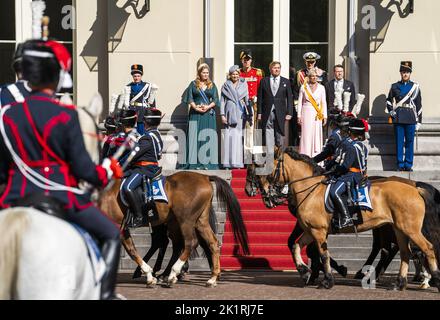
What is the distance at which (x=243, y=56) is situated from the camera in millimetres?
19438

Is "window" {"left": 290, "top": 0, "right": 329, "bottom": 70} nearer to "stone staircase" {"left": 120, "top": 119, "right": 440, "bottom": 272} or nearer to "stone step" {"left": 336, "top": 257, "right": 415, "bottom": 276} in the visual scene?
"stone staircase" {"left": 120, "top": 119, "right": 440, "bottom": 272}

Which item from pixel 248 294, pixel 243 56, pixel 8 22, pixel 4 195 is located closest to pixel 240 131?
pixel 243 56

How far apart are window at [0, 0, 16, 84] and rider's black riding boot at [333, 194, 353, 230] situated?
9.01 metres

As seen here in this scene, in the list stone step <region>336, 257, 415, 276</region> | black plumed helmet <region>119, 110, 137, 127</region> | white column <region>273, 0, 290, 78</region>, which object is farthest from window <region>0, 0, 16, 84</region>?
stone step <region>336, 257, 415, 276</region>

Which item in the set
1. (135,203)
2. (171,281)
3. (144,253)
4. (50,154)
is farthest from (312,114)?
(50,154)

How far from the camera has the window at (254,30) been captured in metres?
20.8

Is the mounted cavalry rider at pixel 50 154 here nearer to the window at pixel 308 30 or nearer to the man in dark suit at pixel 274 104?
the man in dark suit at pixel 274 104

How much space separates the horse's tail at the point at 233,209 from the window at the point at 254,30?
6.46 meters

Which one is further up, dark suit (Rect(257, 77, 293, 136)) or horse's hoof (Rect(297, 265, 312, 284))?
dark suit (Rect(257, 77, 293, 136))

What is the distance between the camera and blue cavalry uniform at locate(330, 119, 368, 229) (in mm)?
14195

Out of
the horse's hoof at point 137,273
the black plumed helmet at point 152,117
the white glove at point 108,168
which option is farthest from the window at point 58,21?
the white glove at point 108,168

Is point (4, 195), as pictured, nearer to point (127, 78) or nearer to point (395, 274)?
point (395, 274)

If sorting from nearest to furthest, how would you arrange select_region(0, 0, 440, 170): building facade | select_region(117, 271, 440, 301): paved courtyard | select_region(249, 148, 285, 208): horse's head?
select_region(117, 271, 440, 301): paved courtyard → select_region(249, 148, 285, 208): horse's head → select_region(0, 0, 440, 170): building facade
